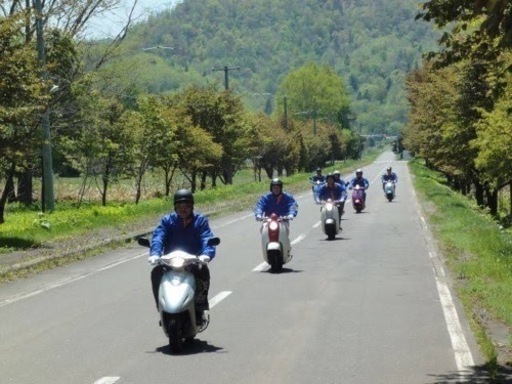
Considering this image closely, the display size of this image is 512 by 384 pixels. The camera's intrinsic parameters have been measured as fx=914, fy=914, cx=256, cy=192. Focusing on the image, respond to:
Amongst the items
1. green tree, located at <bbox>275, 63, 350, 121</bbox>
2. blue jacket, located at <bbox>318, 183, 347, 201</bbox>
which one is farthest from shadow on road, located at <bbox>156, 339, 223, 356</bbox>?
green tree, located at <bbox>275, 63, 350, 121</bbox>

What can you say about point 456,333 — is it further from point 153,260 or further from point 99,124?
point 99,124

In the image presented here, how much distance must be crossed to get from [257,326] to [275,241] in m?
6.11

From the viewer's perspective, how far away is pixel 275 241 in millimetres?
17188

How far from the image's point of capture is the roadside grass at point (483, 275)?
10.3m

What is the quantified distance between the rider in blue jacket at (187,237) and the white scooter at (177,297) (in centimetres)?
34

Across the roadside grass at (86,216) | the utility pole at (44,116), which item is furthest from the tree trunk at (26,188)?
the utility pole at (44,116)

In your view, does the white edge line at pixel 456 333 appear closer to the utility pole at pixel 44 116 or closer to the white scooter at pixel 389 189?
the utility pole at pixel 44 116

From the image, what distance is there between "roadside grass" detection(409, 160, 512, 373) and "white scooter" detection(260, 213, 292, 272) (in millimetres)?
3164

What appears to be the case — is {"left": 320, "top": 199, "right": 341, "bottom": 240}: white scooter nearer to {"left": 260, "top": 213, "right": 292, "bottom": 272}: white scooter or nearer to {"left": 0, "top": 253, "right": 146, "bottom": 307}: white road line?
{"left": 0, "top": 253, "right": 146, "bottom": 307}: white road line

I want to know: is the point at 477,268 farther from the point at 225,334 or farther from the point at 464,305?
the point at 225,334

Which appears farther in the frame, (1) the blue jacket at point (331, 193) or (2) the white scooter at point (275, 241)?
(1) the blue jacket at point (331, 193)

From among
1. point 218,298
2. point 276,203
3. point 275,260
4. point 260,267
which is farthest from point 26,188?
point 218,298

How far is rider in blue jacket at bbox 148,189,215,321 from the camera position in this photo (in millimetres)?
9961

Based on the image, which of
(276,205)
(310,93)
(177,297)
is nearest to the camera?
(177,297)
